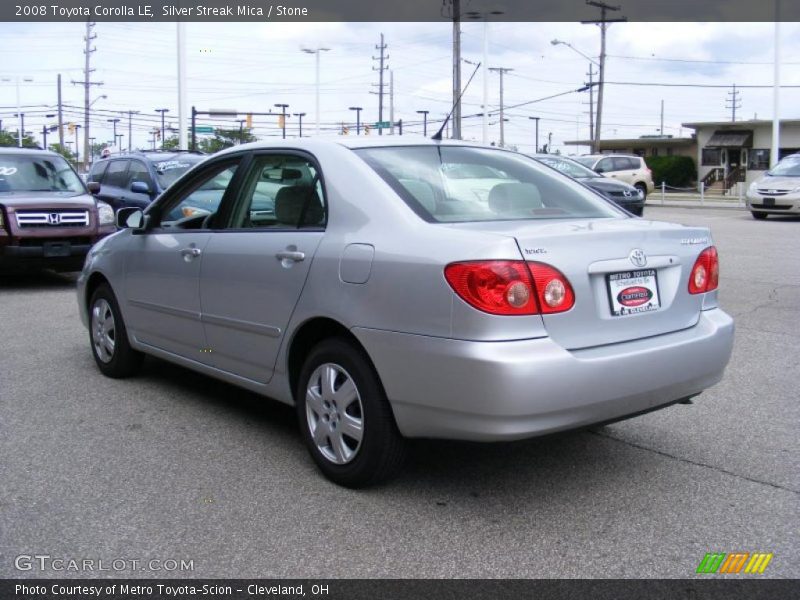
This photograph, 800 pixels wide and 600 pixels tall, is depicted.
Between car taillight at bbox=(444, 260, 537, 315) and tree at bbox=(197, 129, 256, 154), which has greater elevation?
tree at bbox=(197, 129, 256, 154)

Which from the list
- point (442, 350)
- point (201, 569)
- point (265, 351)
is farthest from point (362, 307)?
point (201, 569)

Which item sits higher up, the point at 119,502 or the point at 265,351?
the point at 265,351

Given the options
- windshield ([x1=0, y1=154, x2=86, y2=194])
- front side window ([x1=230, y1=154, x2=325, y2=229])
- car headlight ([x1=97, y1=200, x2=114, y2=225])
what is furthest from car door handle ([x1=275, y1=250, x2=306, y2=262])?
windshield ([x1=0, y1=154, x2=86, y2=194])

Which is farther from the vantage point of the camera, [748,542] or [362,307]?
[362,307]

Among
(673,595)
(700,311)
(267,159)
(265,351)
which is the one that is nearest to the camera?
(673,595)

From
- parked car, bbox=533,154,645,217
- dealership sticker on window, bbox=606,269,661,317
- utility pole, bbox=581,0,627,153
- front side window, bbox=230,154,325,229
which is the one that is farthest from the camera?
utility pole, bbox=581,0,627,153

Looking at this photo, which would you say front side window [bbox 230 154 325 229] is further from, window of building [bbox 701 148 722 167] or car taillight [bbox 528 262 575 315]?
window of building [bbox 701 148 722 167]

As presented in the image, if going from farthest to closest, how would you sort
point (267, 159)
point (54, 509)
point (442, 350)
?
1. point (267, 159)
2. point (54, 509)
3. point (442, 350)

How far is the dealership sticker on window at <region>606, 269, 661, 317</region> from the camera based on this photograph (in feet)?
12.1

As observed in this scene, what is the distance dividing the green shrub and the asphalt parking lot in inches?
2020

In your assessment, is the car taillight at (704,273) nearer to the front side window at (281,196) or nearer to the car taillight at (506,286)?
the car taillight at (506,286)

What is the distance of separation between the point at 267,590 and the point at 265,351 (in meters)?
1.60

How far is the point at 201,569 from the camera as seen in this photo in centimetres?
324

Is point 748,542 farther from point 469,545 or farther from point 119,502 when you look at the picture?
point 119,502
